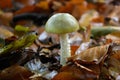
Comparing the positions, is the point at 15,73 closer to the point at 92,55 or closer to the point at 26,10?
the point at 92,55

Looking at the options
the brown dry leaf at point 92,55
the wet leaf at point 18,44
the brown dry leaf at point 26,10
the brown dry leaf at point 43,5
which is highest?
the brown dry leaf at point 43,5

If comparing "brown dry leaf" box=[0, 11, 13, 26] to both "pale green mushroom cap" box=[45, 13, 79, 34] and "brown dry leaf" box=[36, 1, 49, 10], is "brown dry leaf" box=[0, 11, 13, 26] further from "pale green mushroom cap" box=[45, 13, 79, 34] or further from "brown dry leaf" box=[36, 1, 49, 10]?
"pale green mushroom cap" box=[45, 13, 79, 34]

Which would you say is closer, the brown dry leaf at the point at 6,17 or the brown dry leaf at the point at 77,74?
the brown dry leaf at the point at 77,74

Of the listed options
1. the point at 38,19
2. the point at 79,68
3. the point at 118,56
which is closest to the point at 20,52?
the point at 79,68

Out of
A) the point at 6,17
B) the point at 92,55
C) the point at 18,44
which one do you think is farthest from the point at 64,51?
the point at 6,17

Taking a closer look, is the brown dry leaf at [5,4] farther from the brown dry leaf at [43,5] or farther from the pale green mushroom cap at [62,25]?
the pale green mushroom cap at [62,25]

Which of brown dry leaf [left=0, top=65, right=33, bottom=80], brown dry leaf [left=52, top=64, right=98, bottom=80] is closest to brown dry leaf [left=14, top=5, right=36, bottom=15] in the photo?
brown dry leaf [left=0, top=65, right=33, bottom=80]

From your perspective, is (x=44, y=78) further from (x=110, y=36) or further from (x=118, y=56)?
(x=110, y=36)

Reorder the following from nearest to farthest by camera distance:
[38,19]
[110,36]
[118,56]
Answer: [118,56] → [110,36] → [38,19]

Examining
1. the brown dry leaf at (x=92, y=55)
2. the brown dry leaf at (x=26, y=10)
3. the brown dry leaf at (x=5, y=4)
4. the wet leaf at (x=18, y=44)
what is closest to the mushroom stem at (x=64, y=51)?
the brown dry leaf at (x=92, y=55)
